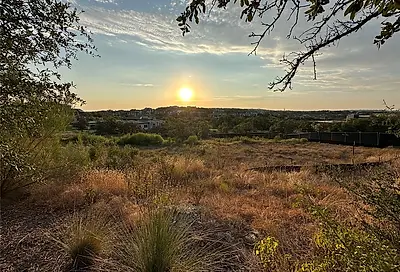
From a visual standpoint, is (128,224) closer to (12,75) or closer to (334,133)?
(12,75)

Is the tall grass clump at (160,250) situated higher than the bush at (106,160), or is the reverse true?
the tall grass clump at (160,250)

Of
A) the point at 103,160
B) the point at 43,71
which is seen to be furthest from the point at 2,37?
the point at 103,160

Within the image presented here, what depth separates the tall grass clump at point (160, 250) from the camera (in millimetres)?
3016

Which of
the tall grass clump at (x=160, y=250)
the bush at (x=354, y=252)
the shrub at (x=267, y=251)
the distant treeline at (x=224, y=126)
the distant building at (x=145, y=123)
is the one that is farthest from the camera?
the distant building at (x=145, y=123)

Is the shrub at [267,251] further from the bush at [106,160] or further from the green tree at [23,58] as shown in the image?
the bush at [106,160]

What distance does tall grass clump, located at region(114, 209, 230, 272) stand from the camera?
3016mm

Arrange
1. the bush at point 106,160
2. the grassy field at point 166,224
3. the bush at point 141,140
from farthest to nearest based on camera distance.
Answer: the bush at point 141,140 < the bush at point 106,160 < the grassy field at point 166,224

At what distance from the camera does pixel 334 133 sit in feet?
82.3

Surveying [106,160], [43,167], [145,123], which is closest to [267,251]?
[43,167]

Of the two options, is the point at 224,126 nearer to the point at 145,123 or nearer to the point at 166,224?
the point at 145,123

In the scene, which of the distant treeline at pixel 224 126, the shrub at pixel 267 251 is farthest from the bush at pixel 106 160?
the distant treeline at pixel 224 126

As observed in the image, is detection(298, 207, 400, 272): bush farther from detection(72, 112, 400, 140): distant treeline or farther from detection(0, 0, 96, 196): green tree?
detection(72, 112, 400, 140): distant treeline

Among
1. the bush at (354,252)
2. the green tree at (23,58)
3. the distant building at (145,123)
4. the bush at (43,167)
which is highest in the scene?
the green tree at (23,58)

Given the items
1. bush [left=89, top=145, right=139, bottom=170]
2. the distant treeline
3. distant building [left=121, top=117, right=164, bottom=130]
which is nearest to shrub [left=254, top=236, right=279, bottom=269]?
bush [left=89, top=145, right=139, bottom=170]
